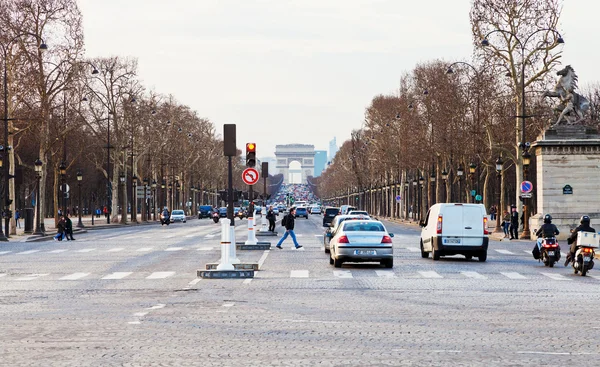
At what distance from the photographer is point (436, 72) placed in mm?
96375

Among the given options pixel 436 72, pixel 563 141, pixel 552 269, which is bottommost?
pixel 552 269

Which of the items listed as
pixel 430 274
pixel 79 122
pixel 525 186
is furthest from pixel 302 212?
pixel 430 274

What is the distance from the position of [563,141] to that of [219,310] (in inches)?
1552

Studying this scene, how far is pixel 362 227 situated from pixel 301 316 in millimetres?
15878

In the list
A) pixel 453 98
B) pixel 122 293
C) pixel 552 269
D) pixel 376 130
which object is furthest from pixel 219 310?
pixel 376 130

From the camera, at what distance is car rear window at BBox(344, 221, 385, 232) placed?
32844 mm

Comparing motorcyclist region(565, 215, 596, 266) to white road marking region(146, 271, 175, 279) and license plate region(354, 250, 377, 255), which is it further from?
white road marking region(146, 271, 175, 279)

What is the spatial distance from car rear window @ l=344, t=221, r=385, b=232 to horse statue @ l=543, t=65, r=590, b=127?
25260 millimetres

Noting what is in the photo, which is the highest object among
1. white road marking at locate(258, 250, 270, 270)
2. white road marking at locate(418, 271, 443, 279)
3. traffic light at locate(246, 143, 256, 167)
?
traffic light at locate(246, 143, 256, 167)

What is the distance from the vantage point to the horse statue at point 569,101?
184 feet

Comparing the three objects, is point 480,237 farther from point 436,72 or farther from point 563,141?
point 436,72

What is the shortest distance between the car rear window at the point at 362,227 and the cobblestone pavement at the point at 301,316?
1.31m

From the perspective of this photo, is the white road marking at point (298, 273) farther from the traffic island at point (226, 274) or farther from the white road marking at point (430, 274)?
the white road marking at point (430, 274)

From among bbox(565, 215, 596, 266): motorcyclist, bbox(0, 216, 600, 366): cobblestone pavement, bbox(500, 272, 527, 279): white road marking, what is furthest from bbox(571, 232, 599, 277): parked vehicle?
bbox(500, 272, 527, 279): white road marking
